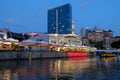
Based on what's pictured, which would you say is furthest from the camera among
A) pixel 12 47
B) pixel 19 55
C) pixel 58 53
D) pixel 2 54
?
pixel 58 53

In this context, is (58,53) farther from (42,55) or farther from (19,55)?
(19,55)

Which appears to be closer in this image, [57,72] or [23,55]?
[57,72]

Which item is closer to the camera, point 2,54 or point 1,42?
point 2,54

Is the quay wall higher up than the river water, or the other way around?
the quay wall

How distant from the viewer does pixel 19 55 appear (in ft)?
251

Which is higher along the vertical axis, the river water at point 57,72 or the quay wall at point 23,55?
the quay wall at point 23,55

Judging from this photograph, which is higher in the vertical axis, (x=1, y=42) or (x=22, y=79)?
(x=1, y=42)

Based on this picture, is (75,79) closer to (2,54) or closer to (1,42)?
(2,54)

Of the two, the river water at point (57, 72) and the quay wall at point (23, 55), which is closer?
the river water at point (57, 72)

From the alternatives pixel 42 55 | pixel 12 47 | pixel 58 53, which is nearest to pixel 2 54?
pixel 12 47

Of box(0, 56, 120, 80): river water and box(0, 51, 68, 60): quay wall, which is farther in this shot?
box(0, 51, 68, 60): quay wall

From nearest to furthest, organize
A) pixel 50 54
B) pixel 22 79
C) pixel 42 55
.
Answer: pixel 22 79
pixel 42 55
pixel 50 54

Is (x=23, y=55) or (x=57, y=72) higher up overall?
(x=23, y=55)

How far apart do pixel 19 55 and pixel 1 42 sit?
6.93 m
